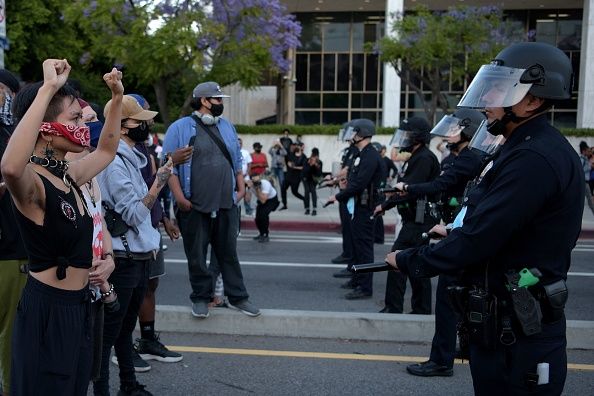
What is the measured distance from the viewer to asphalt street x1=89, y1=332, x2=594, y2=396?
4.52 meters

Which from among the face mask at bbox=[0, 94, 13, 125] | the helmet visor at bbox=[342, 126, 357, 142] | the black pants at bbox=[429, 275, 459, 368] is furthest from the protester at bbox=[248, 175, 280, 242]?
the face mask at bbox=[0, 94, 13, 125]

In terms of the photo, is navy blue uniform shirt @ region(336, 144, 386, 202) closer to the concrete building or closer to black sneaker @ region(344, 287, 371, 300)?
black sneaker @ region(344, 287, 371, 300)

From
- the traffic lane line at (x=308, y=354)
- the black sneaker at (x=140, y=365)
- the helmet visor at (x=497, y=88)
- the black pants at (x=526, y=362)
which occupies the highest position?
the helmet visor at (x=497, y=88)

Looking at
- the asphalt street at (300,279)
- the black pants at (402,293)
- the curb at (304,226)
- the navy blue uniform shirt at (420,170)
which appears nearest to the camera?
the black pants at (402,293)

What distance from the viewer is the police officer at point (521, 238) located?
2555mm

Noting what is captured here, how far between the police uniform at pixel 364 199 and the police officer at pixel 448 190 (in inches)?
54.2

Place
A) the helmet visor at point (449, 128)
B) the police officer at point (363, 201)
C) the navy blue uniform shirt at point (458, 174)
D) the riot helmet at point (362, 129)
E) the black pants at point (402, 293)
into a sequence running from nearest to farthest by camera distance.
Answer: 1. the navy blue uniform shirt at point (458, 174)
2. the helmet visor at point (449, 128)
3. the black pants at point (402, 293)
4. the police officer at point (363, 201)
5. the riot helmet at point (362, 129)

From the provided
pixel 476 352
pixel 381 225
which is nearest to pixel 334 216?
pixel 381 225

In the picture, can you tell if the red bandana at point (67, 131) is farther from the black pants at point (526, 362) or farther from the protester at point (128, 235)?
the black pants at point (526, 362)

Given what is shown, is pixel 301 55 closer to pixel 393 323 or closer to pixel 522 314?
pixel 393 323

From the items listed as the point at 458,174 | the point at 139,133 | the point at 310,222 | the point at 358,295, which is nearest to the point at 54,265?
the point at 139,133

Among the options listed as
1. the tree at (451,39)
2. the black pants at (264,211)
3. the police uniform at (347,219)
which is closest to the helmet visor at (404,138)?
the police uniform at (347,219)

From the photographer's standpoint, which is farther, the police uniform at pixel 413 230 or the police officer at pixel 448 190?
the police uniform at pixel 413 230

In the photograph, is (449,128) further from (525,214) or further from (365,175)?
(525,214)
